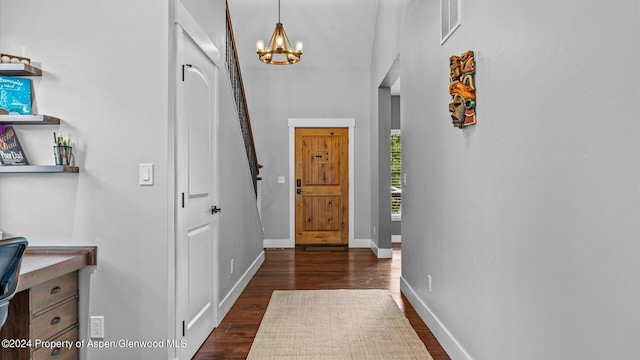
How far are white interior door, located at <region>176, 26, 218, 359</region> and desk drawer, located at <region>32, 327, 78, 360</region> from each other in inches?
20.9

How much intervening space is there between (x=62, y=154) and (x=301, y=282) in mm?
2893

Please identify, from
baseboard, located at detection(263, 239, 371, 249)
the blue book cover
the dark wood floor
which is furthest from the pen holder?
baseboard, located at detection(263, 239, 371, 249)

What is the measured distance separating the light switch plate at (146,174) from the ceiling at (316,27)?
15.8 ft

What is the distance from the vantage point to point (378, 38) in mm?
5965

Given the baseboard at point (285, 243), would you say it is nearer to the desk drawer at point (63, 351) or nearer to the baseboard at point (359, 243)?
the baseboard at point (359, 243)

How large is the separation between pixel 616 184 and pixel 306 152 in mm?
5871

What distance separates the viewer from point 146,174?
2182mm

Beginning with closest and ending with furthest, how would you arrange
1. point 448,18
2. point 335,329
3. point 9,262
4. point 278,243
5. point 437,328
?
point 9,262 → point 448,18 → point 437,328 → point 335,329 → point 278,243

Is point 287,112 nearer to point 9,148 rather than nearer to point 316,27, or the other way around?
point 316,27

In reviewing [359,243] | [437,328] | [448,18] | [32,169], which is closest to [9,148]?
[32,169]

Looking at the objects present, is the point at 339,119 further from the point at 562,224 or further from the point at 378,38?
the point at 562,224

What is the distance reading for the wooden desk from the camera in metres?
1.81

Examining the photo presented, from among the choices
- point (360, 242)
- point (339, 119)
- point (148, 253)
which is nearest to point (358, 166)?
point (339, 119)

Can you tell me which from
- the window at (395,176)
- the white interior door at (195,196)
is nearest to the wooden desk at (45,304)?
the white interior door at (195,196)
